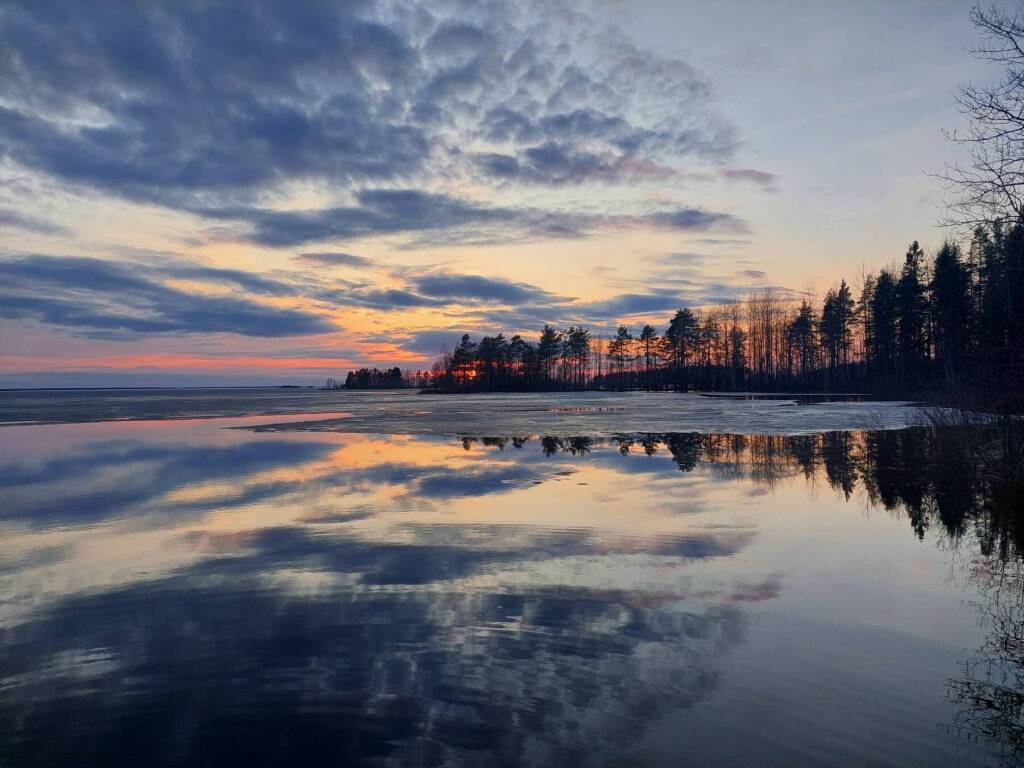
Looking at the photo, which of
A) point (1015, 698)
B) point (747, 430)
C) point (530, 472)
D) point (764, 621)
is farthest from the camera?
point (747, 430)

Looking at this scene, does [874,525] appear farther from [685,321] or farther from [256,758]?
[685,321]

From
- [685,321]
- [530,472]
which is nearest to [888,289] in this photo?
[685,321]

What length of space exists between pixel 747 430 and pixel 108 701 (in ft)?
92.8

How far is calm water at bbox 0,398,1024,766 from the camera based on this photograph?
436 centimetres

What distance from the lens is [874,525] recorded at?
10648 millimetres

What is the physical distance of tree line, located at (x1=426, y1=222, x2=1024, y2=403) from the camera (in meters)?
25.6

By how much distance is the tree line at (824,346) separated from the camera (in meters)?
25.6

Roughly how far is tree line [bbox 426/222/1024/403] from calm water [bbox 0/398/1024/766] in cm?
684

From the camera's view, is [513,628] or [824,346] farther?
[824,346]

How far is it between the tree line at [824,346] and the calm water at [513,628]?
684 centimetres

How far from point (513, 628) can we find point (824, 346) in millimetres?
109340

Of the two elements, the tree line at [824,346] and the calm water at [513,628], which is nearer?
the calm water at [513,628]

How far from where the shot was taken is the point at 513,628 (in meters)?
6.26

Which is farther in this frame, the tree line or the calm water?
the tree line
